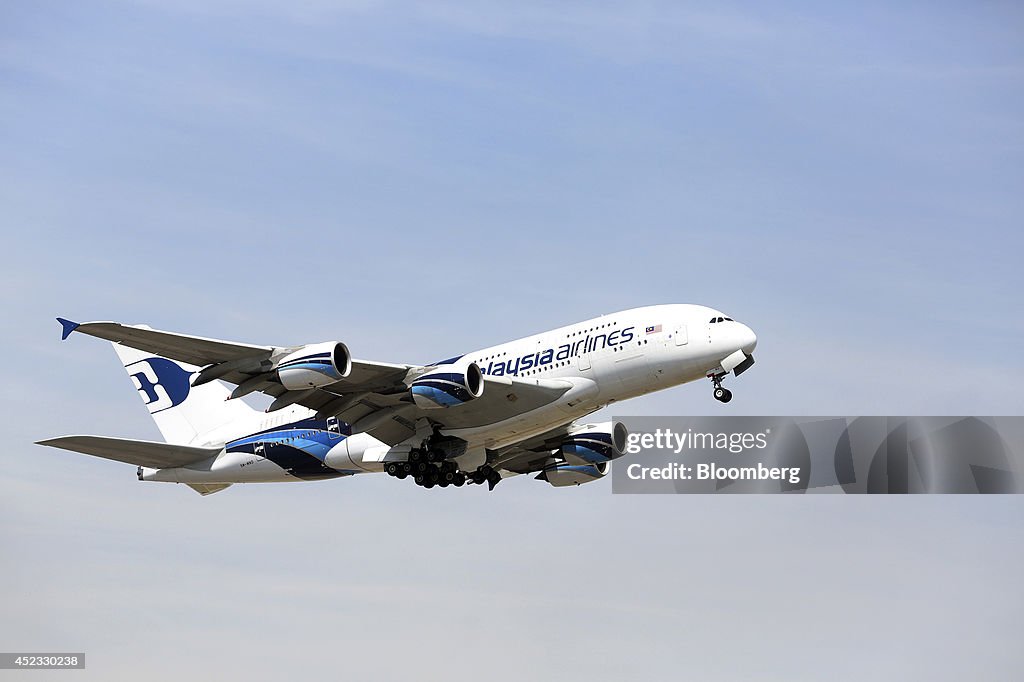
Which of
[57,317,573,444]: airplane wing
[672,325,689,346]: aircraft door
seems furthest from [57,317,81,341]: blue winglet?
[672,325,689,346]: aircraft door

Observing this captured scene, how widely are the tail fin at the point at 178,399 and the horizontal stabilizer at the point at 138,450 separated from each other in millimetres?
1973

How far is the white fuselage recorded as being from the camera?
3719 centimetres

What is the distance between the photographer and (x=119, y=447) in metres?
40.7

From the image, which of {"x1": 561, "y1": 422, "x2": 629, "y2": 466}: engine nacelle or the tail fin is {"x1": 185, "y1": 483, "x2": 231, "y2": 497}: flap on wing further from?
{"x1": 561, "y1": 422, "x2": 629, "y2": 466}: engine nacelle

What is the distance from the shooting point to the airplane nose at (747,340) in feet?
121

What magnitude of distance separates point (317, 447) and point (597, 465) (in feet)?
31.1

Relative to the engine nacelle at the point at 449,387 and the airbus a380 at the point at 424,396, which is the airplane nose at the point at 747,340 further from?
the engine nacelle at the point at 449,387

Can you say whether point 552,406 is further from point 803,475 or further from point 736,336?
point 803,475

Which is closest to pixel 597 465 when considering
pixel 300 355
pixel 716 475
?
pixel 716 475

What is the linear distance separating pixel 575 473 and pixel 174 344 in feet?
50.3

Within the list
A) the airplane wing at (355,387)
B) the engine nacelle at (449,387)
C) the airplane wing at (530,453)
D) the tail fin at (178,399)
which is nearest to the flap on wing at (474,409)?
the airplane wing at (355,387)

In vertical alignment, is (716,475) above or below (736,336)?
below

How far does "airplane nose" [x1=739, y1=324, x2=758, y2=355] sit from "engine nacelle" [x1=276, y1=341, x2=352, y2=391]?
420 inches

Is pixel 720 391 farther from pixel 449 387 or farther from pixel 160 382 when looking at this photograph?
pixel 160 382
